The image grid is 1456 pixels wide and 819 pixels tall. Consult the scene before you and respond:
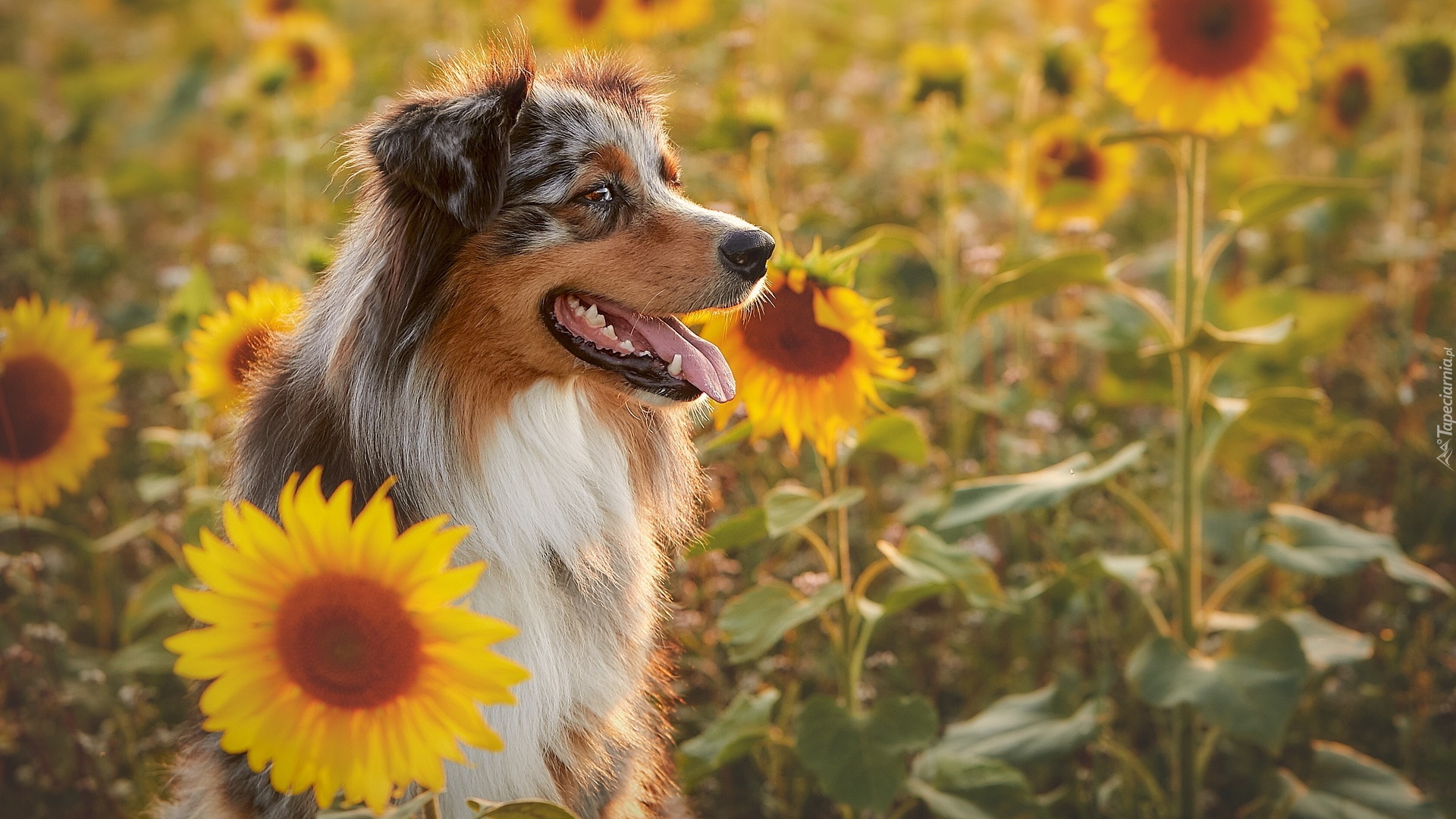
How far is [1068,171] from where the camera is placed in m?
4.45

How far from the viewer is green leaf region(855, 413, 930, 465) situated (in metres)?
2.68

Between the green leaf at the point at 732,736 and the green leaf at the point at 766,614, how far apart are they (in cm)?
15

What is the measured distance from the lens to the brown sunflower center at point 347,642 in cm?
152

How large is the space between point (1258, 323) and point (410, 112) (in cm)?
338

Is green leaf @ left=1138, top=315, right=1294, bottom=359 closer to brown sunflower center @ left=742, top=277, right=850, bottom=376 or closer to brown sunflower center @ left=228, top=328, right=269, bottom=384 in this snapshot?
brown sunflower center @ left=742, top=277, right=850, bottom=376

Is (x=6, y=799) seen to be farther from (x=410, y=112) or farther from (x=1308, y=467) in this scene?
(x=1308, y=467)

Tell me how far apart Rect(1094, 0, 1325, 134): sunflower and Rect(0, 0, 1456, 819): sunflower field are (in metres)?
0.01

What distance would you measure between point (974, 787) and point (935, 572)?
61cm

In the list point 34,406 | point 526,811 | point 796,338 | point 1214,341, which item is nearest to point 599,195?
point 796,338

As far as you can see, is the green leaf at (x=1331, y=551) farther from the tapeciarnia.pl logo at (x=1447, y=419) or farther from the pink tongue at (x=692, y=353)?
the pink tongue at (x=692, y=353)

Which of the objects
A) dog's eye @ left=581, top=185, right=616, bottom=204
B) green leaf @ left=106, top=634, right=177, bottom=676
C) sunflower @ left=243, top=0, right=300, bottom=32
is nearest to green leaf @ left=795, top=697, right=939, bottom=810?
dog's eye @ left=581, top=185, right=616, bottom=204

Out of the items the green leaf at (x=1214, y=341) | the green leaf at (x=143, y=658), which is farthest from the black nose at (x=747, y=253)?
the green leaf at (x=143, y=658)

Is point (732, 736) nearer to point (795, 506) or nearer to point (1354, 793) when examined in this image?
point (795, 506)

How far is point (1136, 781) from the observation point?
3.35 meters
